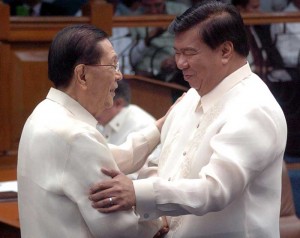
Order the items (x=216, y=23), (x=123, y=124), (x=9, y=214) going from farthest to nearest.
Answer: (x=123, y=124), (x=9, y=214), (x=216, y=23)

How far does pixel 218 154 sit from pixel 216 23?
45 cm

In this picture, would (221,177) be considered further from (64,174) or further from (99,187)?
(64,174)

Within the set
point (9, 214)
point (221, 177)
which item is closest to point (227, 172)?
point (221, 177)

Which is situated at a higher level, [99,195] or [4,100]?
[99,195]

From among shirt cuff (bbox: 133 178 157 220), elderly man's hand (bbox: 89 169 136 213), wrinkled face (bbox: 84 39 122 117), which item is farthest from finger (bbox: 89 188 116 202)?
wrinkled face (bbox: 84 39 122 117)

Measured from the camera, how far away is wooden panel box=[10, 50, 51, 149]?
701 centimetres

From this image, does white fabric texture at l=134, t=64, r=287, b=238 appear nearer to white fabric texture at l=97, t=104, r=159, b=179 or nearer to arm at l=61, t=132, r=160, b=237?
arm at l=61, t=132, r=160, b=237

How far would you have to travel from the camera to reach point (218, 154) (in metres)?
3.34

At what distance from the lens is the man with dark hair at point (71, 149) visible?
10.7 feet

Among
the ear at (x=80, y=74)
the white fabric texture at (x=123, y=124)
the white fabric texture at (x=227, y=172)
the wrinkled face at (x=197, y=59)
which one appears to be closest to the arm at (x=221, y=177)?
the white fabric texture at (x=227, y=172)

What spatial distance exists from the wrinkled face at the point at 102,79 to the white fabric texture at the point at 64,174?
0.05m

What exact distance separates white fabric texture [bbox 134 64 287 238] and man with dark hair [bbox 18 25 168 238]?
0.14 metres

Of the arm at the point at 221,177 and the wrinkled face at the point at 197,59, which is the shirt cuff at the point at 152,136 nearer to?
the wrinkled face at the point at 197,59

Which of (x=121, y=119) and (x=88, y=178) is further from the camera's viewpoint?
(x=121, y=119)
